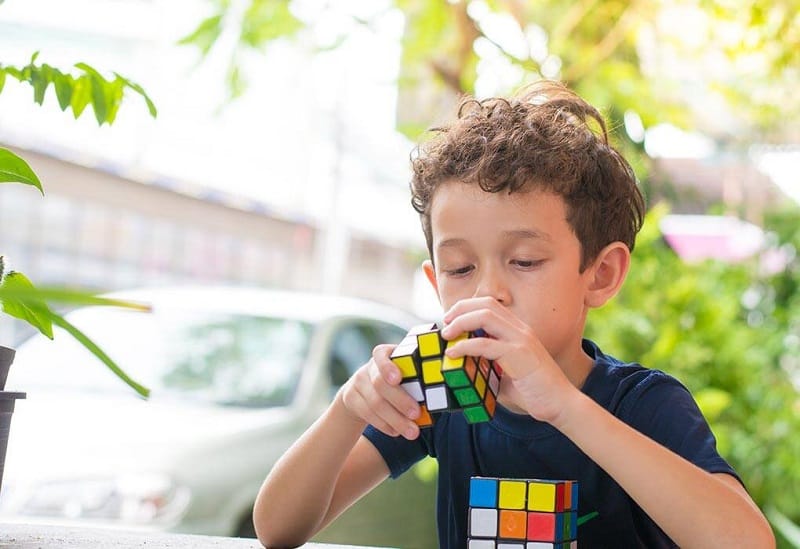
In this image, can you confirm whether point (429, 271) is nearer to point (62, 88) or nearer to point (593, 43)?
point (62, 88)

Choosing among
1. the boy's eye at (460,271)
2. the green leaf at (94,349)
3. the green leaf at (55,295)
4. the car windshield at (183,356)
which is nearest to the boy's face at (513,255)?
the boy's eye at (460,271)

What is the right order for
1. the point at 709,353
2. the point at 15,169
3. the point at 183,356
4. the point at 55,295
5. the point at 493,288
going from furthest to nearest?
the point at 709,353 → the point at 183,356 → the point at 493,288 → the point at 15,169 → the point at 55,295

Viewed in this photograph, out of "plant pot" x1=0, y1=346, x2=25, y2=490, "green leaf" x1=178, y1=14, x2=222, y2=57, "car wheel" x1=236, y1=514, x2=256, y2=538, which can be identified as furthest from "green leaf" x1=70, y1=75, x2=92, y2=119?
"car wheel" x1=236, y1=514, x2=256, y2=538

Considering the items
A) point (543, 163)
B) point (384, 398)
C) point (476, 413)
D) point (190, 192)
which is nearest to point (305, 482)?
point (384, 398)

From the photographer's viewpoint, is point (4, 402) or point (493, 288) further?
point (493, 288)

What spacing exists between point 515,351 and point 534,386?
5 cm

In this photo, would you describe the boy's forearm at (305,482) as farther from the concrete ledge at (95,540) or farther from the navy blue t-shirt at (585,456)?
the navy blue t-shirt at (585,456)

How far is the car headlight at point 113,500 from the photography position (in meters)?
3.29

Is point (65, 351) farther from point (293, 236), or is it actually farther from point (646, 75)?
point (293, 236)

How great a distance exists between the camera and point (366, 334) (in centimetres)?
456

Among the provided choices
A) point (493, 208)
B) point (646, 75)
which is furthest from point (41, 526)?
point (646, 75)

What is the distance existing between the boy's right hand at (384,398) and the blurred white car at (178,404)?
218cm

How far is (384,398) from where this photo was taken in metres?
1.22

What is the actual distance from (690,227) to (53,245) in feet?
17.6
